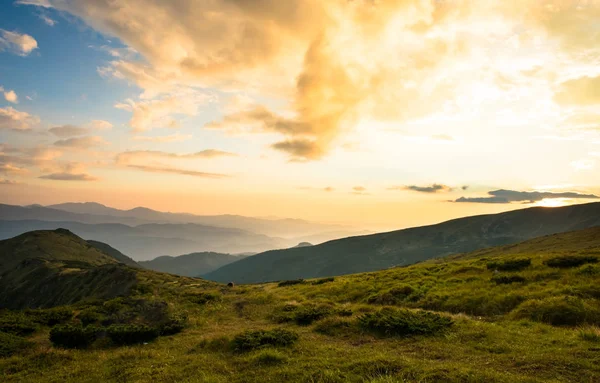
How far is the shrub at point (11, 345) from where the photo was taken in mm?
17938

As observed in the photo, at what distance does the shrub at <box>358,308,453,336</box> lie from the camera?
17.6 m

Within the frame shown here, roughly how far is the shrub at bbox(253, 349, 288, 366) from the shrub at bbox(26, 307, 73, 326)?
20.6 metres

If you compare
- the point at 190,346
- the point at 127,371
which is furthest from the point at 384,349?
the point at 127,371

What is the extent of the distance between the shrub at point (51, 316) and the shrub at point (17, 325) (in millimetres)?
1154

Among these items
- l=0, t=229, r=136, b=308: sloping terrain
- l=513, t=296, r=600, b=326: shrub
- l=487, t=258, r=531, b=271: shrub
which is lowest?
l=0, t=229, r=136, b=308: sloping terrain

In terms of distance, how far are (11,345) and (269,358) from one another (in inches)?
630

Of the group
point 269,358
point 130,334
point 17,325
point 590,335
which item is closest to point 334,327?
point 269,358

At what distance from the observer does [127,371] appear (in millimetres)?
14742

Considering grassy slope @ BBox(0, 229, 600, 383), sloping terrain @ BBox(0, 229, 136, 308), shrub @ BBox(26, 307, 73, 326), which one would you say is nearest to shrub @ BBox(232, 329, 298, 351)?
grassy slope @ BBox(0, 229, 600, 383)

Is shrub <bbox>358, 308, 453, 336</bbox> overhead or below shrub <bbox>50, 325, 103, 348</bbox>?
overhead

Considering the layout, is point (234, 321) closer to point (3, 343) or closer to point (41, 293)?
point (3, 343)

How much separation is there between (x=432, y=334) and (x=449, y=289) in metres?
11.8

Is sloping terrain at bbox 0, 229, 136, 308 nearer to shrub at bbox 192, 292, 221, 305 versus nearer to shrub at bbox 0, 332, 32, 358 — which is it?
shrub at bbox 192, 292, 221, 305

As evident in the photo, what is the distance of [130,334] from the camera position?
1997 centimetres
